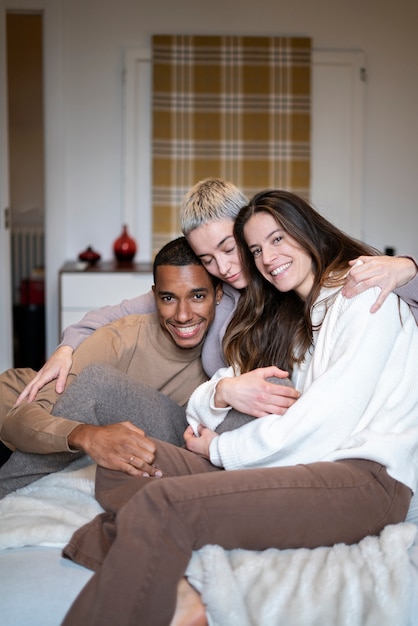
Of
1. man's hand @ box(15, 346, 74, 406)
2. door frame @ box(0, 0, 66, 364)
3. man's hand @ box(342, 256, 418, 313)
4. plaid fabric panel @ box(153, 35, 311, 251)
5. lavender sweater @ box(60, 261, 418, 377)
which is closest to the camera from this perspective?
man's hand @ box(342, 256, 418, 313)

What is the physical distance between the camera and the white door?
4.98 m

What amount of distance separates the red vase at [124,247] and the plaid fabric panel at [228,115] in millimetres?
165

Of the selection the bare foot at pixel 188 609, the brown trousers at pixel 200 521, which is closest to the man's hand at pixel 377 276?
the brown trousers at pixel 200 521

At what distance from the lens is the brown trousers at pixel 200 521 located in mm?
1614

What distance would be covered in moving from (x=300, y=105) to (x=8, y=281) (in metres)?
2.09

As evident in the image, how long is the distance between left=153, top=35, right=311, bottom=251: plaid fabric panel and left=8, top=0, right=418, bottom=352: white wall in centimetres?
15

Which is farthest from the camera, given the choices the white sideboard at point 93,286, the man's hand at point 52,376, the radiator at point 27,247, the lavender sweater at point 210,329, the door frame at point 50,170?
the radiator at point 27,247

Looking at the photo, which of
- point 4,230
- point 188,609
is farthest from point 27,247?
point 188,609

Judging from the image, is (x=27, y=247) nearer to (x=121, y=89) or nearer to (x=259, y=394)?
(x=121, y=89)

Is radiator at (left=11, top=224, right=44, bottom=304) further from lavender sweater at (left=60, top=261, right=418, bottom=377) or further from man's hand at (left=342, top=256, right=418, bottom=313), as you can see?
man's hand at (left=342, top=256, right=418, bottom=313)

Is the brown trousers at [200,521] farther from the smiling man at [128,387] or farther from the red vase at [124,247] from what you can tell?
the red vase at [124,247]

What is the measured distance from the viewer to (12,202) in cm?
716

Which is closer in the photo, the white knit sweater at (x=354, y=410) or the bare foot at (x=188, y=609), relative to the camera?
the bare foot at (x=188, y=609)

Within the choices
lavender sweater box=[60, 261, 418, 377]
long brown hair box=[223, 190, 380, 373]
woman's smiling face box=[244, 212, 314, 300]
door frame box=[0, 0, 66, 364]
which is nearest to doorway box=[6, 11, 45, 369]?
door frame box=[0, 0, 66, 364]
